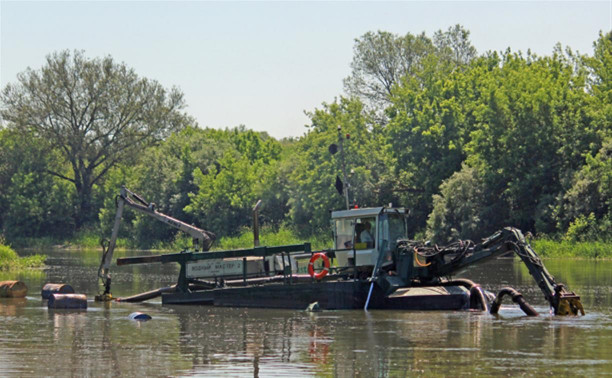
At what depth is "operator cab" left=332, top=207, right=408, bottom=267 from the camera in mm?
31062

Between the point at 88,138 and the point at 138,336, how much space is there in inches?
3396

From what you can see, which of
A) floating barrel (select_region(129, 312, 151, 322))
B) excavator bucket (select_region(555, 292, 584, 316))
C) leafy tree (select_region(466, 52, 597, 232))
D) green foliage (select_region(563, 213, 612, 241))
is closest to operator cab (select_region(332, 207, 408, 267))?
excavator bucket (select_region(555, 292, 584, 316))

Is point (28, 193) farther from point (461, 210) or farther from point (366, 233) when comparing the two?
point (366, 233)

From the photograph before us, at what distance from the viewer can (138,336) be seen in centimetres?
2502

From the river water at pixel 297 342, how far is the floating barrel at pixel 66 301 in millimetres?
398

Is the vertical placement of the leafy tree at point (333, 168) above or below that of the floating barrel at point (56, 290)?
above

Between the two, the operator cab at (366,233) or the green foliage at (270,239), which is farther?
the green foliage at (270,239)

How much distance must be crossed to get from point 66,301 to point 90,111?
77594mm

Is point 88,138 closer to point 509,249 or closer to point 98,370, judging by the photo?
point 509,249

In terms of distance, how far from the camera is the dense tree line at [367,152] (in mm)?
70438

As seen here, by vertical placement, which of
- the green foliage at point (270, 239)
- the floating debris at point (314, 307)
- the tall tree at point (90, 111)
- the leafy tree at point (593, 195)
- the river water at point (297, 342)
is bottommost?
the river water at point (297, 342)

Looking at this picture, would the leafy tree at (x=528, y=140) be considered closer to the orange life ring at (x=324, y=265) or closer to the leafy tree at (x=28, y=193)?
the orange life ring at (x=324, y=265)

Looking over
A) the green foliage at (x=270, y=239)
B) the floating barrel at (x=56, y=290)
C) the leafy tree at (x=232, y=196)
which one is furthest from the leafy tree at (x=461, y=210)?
the floating barrel at (x=56, y=290)

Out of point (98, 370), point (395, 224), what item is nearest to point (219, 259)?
point (395, 224)
